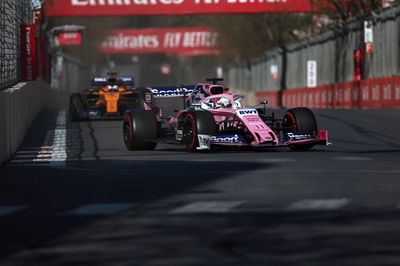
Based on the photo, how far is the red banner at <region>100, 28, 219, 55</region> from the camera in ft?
356

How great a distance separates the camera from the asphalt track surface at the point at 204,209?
6.55 m

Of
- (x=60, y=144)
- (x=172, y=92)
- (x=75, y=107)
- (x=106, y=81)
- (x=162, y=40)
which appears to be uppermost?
(x=162, y=40)

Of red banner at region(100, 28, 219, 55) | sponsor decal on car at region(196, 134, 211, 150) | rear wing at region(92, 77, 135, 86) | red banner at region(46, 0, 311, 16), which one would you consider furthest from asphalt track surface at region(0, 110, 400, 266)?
red banner at region(100, 28, 219, 55)

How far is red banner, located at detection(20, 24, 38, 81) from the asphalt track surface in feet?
44.6

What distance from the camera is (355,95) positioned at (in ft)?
124

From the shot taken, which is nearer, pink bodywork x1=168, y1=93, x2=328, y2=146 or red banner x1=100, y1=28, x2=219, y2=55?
pink bodywork x1=168, y1=93, x2=328, y2=146

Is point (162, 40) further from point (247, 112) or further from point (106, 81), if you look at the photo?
point (247, 112)

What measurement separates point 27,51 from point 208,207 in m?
22.0

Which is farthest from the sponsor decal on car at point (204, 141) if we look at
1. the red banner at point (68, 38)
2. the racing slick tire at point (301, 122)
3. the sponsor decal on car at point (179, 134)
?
the red banner at point (68, 38)

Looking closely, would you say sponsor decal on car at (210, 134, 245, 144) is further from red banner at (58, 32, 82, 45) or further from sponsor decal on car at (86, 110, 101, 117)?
red banner at (58, 32, 82, 45)

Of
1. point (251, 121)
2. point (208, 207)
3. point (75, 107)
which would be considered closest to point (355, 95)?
point (75, 107)

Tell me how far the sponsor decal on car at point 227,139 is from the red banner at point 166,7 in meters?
36.1

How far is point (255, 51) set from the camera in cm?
8588

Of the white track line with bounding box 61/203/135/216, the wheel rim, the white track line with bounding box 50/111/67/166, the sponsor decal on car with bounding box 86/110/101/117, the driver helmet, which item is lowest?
the white track line with bounding box 50/111/67/166
